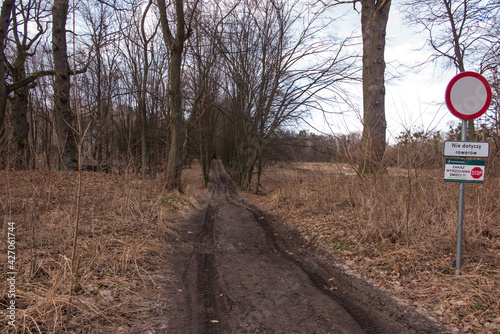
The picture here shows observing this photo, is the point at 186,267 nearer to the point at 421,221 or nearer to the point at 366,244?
the point at 366,244

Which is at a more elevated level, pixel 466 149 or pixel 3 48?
pixel 3 48

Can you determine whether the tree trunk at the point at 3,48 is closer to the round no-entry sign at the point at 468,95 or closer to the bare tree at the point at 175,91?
the bare tree at the point at 175,91

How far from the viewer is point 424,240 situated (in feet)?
14.3

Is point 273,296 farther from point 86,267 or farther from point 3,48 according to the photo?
point 3,48

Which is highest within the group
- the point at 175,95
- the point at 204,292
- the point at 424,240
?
the point at 175,95

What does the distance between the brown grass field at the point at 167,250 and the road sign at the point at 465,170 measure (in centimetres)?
90

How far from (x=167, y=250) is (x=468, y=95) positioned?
5.04 metres

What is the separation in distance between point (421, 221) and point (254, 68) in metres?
14.0

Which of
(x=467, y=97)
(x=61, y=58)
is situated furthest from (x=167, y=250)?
(x=61, y=58)

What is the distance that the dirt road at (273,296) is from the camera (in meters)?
2.85

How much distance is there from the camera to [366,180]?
17.7 feet

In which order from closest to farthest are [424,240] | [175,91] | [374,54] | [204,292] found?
1. [204,292]
2. [424,240]
3. [374,54]
4. [175,91]

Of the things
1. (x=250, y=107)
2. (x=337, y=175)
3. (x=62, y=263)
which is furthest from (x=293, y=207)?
(x=250, y=107)

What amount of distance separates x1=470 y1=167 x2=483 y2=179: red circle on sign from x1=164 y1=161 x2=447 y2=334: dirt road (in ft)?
5.89
